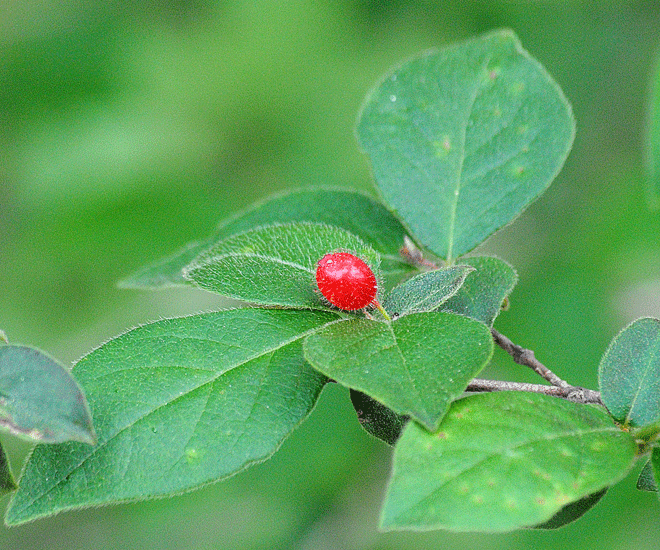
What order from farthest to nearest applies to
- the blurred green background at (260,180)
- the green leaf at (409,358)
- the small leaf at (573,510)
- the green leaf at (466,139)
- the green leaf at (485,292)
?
1. the blurred green background at (260,180)
2. the green leaf at (466,139)
3. the green leaf at (485,292)
4. the small leaf at (573,510)
5. the green leaf at (409,358)

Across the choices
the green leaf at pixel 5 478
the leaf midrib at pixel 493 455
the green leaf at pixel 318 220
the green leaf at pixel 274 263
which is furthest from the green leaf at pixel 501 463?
the green leaf at pixel 318 220

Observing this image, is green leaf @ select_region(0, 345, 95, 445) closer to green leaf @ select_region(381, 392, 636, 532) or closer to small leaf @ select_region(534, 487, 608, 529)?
green leaf @ select_region(381, 392, 636, 532)

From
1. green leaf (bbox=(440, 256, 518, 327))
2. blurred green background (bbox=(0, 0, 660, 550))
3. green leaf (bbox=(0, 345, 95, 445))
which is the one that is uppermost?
green leaf (bbox=(0, 345, 95, 445))

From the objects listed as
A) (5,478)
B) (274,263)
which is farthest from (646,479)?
(5,478)

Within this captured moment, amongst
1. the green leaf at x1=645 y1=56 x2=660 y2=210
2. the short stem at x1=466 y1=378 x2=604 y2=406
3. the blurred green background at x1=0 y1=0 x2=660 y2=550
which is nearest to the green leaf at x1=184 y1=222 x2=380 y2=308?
the short stem at x1=466 y1=378 x2=604 y2=406

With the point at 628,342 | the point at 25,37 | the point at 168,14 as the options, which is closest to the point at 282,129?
the point at 168,14

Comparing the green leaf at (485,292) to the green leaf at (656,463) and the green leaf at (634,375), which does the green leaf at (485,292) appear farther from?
the green leaf at (656,463)

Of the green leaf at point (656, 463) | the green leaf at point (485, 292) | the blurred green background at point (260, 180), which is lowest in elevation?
the blurred green background at point (260, 180)
